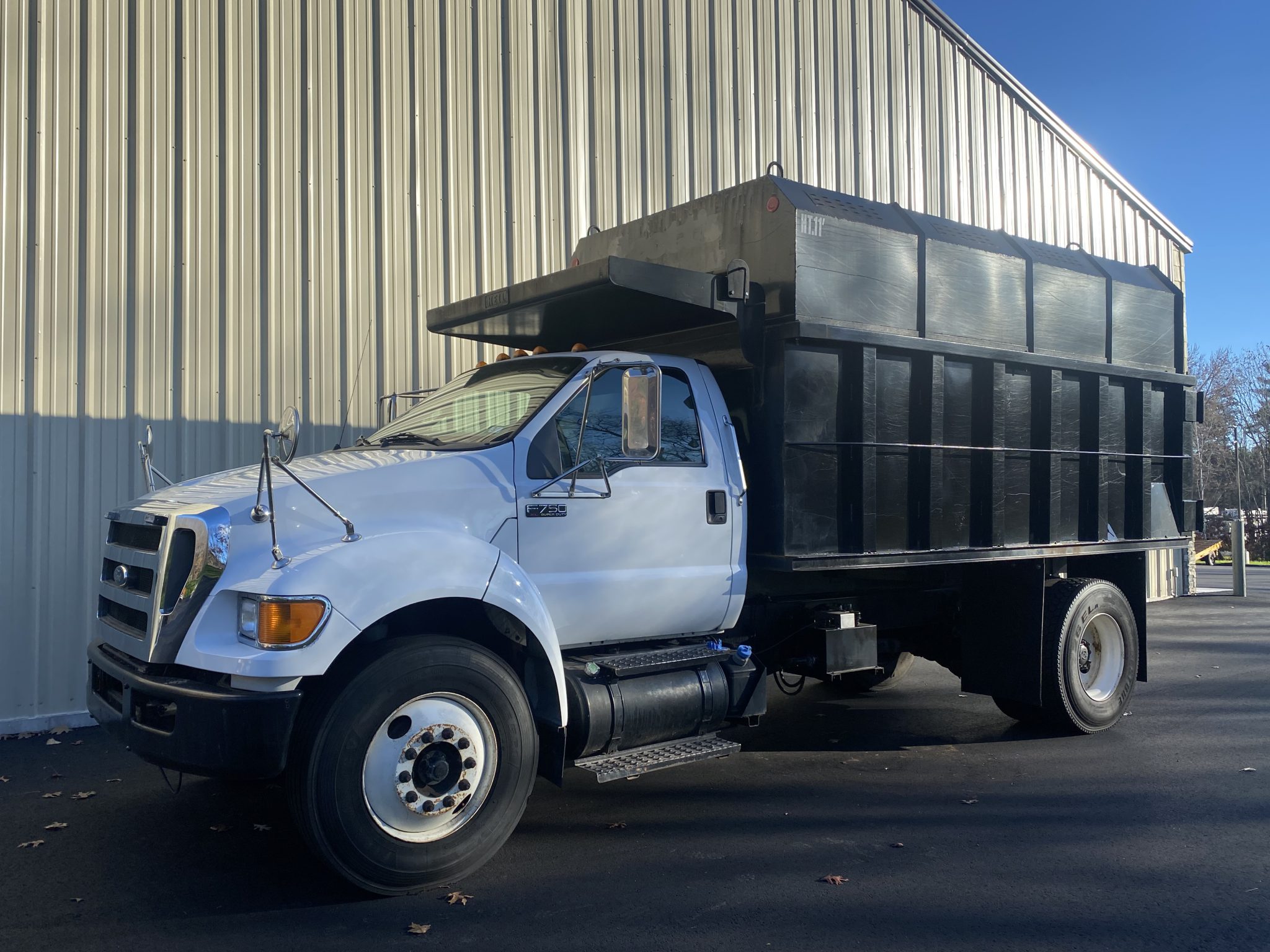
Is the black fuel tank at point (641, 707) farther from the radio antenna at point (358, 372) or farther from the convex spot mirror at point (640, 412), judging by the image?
the radio antenna at point (358, 372)

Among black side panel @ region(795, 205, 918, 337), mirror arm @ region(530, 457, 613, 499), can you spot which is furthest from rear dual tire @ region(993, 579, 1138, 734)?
mirror arm @ region(530, 457, 613, 499)

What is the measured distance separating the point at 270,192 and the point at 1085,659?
7.44 metres

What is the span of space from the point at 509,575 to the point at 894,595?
3432 millimetres

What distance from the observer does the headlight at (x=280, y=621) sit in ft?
13.1

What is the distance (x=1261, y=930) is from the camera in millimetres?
3857

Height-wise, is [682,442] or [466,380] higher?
[466,380]

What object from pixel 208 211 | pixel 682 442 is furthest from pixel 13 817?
pixel 208 211

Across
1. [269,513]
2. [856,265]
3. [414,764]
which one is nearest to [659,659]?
[414,764]

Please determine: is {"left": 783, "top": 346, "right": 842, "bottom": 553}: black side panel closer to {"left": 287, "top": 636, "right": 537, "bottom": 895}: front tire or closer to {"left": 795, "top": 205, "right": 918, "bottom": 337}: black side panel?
{"left": 795, "top": 205, "right": 918, "bottom": 337}: black side panel

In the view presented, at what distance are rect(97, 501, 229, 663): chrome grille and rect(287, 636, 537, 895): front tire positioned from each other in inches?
25.6

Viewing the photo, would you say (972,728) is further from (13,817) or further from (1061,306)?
(13,817)

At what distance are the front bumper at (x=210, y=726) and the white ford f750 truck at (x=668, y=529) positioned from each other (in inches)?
0.5

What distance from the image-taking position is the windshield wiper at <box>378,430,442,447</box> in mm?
5328

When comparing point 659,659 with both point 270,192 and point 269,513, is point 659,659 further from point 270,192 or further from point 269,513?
point 270,192
